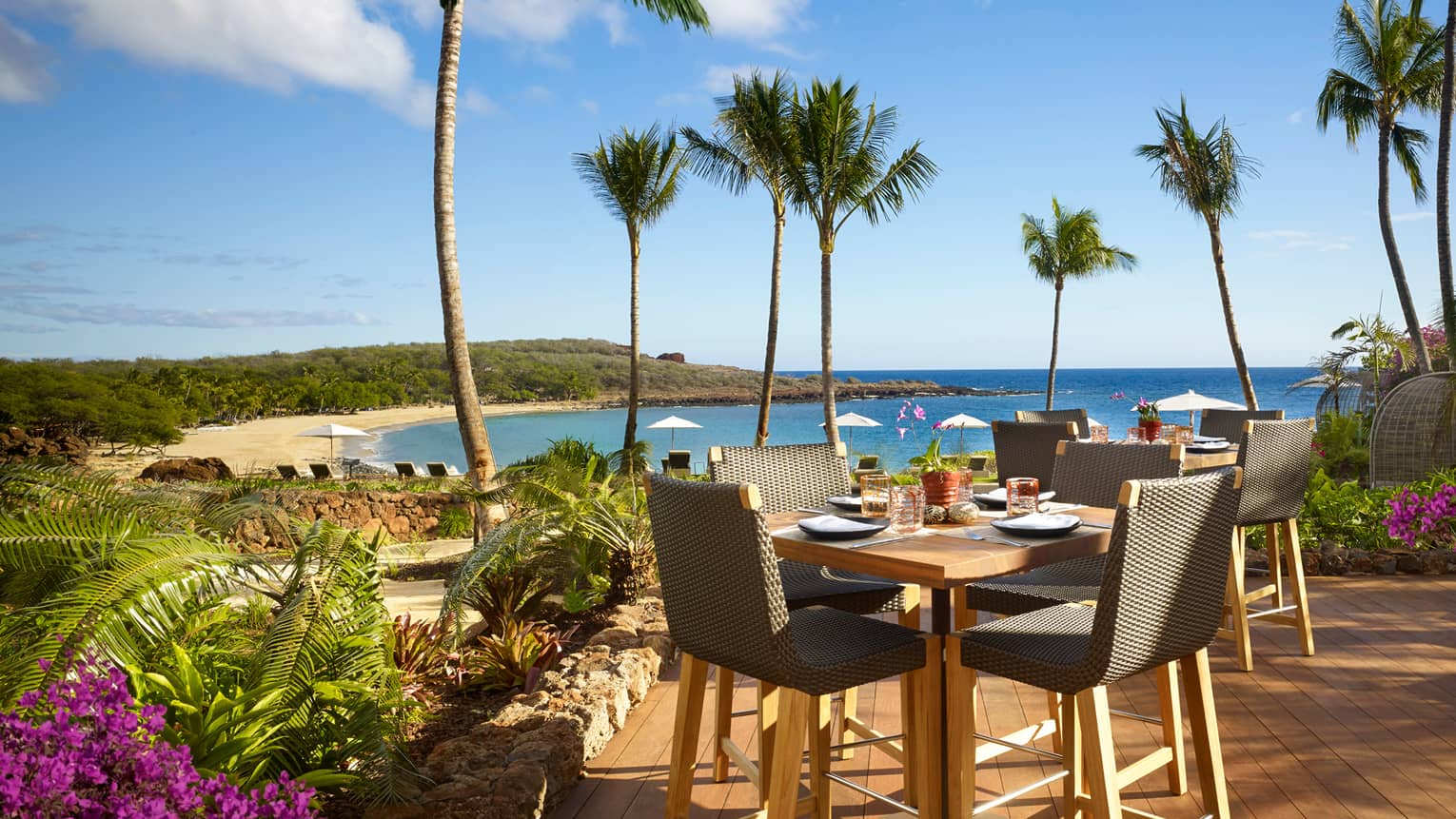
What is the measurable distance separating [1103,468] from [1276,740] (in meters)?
0.99

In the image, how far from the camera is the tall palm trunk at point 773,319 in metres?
14.9

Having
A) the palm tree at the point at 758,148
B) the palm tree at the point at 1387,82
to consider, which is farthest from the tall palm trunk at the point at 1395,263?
the palm tree at the point at 758,148

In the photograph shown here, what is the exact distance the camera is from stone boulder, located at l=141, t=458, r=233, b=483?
1500 cm

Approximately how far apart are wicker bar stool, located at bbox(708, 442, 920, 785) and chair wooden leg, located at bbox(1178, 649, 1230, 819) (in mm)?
688

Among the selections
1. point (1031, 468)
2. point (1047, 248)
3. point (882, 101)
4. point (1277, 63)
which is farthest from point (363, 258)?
point (1031, 468)

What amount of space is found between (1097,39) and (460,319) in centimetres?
992

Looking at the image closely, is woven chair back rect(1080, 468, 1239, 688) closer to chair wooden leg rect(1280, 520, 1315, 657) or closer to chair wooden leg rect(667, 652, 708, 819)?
chair wooden leg rect(667, 652, 708, 819)

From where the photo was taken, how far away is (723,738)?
2.54 meters

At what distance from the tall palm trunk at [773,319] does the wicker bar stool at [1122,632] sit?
11971 mm

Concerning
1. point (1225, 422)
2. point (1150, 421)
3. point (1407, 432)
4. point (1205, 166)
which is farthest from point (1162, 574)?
point (1205, 166)

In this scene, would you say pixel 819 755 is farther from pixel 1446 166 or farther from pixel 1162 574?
pixel 1446 166

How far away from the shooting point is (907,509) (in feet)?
7.38

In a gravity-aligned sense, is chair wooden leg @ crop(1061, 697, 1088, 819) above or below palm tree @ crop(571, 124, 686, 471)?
below

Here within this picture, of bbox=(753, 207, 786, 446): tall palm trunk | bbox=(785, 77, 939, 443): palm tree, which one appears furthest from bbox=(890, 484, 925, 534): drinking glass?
bbox=(753, 207, 786, 446): tall palm trunk
